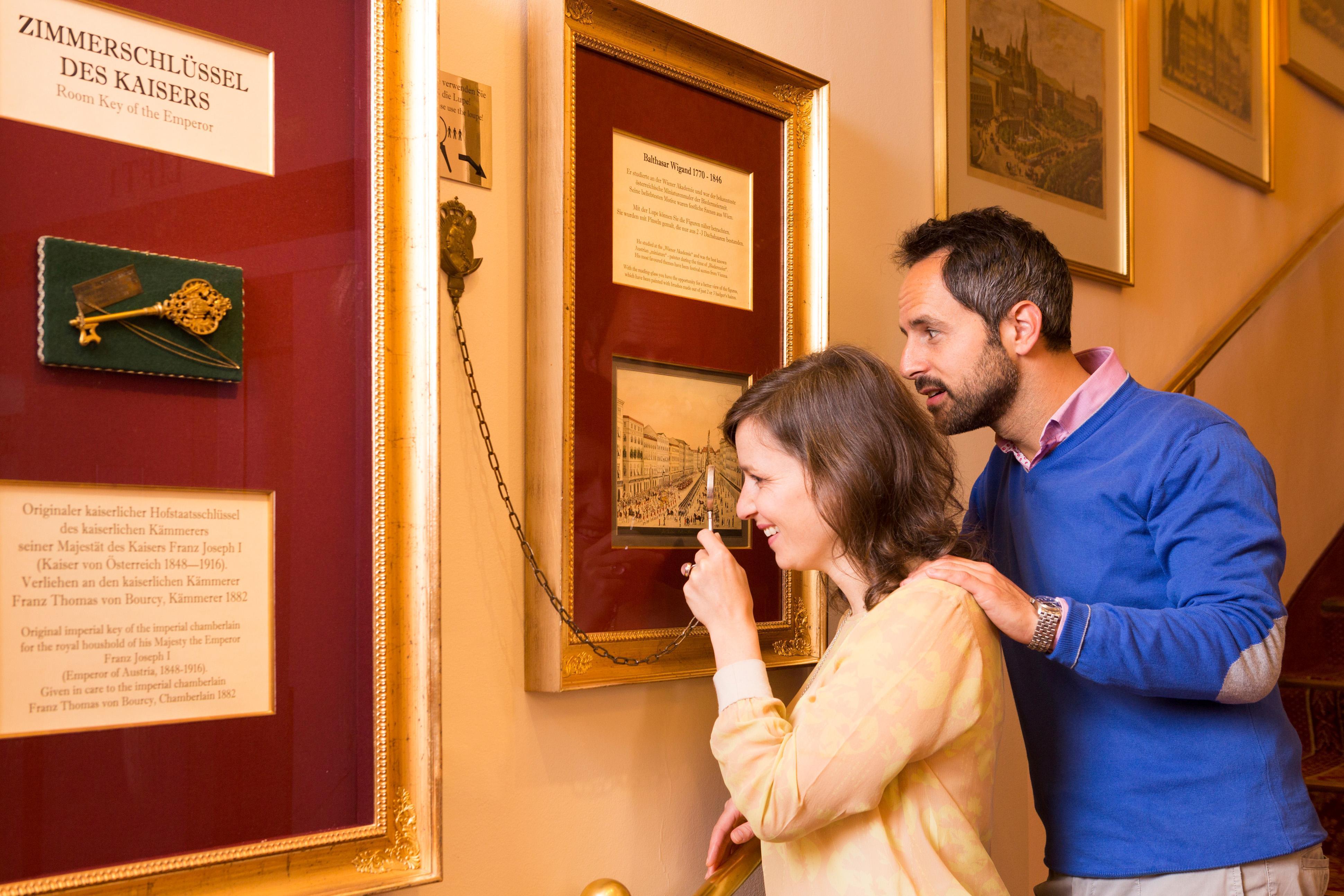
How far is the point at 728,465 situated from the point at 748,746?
509 mm

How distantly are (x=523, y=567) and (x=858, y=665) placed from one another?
447 millimetres

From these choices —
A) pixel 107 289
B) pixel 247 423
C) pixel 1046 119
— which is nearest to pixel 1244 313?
pixel 1046 119

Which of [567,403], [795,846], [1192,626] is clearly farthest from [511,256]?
[1192,626]

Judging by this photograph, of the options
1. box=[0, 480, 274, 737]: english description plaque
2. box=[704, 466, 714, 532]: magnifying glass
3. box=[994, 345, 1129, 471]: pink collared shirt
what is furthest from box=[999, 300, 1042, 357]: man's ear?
box=[0, 480, 274, 737]: english description plaque

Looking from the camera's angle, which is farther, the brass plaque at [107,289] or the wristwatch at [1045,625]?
the wristwatch at [1045,625]

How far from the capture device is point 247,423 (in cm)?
114

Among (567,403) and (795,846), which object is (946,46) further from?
(795,846)

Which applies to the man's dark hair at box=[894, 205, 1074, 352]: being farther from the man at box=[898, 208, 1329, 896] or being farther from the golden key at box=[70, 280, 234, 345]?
the golden key at box=[70, 280, 234, 345]

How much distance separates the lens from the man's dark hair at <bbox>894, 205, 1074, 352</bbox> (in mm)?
1729

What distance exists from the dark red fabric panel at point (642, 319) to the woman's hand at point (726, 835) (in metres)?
0.29

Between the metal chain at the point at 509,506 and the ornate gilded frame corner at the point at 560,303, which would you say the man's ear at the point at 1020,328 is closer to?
the ornate gilded frame corner at the point at 560,303

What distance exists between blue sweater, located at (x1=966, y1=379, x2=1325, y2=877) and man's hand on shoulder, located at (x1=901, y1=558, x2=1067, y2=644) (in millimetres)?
62

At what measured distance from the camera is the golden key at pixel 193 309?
1065 millimetres

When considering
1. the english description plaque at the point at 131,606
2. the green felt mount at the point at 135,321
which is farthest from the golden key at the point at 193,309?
the english description plaque at the point at 131,606
